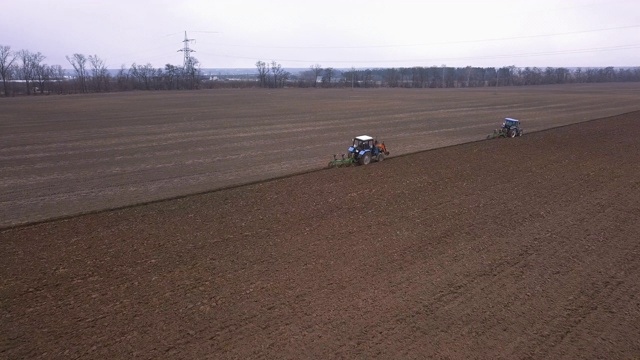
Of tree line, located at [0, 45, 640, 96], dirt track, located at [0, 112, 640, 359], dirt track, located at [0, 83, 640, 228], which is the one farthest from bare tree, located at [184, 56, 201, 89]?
dirt track, located at [0, 112, 640, 359]

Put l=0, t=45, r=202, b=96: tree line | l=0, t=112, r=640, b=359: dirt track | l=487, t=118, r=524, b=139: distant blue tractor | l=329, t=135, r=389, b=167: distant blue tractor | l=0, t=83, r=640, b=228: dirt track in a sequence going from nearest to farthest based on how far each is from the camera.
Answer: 1. l=0, t=112, r=640, b=359: dirt track
2. l=0, t=83, r=640, b=228: dirt track
3. l=329, t=135, r=389, b=167: distant blue tractor
4. l=487, t=118, r=524, b=139: distant blue tractor
5. l=0, t=45, r=202, b=96: tree line

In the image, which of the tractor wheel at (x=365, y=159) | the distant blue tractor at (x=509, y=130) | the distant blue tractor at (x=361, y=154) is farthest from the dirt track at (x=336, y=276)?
the distant blue tractor at (x=509, y=130)

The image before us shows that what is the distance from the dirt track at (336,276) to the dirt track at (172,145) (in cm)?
401

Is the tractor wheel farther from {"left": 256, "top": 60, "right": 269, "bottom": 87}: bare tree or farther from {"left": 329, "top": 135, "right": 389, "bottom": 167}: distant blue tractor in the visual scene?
{"left": 256, "top": 60, "right": 269, "bottom": 87}: bare tree

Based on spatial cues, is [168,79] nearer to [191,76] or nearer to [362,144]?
[191,76]

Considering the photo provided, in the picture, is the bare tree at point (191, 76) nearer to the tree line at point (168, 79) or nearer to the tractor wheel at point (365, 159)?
the tree line at point (168, 79)

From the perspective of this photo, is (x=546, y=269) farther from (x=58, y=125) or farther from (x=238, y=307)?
(x=58, y=125)

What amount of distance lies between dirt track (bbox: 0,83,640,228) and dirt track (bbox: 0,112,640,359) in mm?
4013

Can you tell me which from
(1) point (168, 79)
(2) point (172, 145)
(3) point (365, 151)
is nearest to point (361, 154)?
(3) point (365, 151)

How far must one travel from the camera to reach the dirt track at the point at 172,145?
19766mm

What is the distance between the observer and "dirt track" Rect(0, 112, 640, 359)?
8609 millimetres

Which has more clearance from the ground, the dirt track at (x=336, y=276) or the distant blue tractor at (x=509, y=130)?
the distant blue tractor at (x=509, y=130)

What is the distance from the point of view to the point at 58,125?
4375cm

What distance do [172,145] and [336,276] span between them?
24.5 metres
